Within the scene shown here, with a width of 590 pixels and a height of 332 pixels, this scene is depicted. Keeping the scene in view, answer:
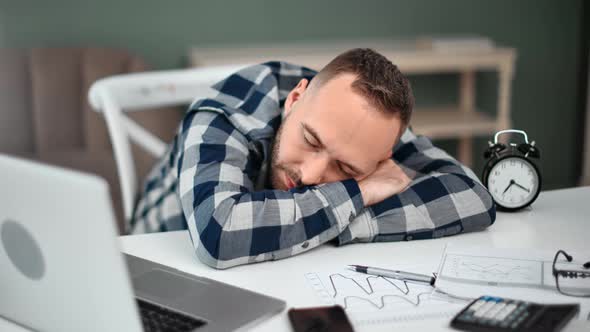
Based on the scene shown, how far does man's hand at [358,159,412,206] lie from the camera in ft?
4.19

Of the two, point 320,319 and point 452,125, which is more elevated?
point 320,319

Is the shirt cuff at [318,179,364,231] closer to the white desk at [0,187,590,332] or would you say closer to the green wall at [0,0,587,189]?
the white desk at [0,187,590,332]

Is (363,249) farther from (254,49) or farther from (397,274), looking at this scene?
(254,49)

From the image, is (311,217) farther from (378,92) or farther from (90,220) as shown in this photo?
(90,220)

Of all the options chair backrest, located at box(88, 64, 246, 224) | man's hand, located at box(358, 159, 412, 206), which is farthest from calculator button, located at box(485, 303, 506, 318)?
chair backrest, located at box(88, 64, 246, 224)

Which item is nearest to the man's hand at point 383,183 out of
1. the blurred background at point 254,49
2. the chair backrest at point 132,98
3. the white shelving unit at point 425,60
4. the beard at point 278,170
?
the beard at point 278,170

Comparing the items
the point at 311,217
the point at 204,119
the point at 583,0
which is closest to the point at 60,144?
the point at 204,119

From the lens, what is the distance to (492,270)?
106 cm

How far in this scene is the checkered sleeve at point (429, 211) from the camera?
1228 millimetres

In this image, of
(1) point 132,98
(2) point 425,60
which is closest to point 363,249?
(1) point 132,98

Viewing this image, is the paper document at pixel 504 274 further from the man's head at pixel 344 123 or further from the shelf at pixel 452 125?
the shelf at pixel 452 125

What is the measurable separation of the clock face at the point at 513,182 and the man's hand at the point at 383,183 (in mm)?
167

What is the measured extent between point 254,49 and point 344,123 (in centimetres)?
208

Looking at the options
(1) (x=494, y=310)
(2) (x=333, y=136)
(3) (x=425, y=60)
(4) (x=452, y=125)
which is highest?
(2) (x=333, y=136)
